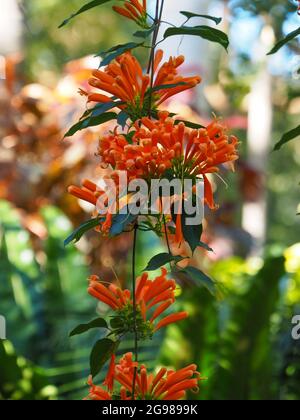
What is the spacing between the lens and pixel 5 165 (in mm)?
3963

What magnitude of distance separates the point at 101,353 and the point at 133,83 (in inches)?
16.6

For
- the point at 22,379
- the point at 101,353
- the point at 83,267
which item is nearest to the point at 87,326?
the point at 101,353

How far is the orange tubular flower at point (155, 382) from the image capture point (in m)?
1.15

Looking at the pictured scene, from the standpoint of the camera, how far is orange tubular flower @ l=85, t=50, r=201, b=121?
45.0 inches

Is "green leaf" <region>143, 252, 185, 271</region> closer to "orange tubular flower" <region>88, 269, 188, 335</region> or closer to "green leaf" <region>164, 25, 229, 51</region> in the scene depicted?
"orange tubular flower" <region>88, 269, 188, 335</region>

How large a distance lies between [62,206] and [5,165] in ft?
1.23

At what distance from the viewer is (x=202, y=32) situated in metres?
1.13

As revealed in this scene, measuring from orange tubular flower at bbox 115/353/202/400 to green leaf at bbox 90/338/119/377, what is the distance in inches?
1.0

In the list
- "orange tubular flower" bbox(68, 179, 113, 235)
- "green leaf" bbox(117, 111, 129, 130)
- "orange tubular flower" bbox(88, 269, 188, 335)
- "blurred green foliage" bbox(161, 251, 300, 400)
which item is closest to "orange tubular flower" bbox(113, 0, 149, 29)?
"green leaf" bbox(117, 111, 129, 130)

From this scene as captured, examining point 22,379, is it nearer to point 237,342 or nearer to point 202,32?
point 237,342

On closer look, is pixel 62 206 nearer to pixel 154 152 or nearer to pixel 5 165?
pixel 5 165
